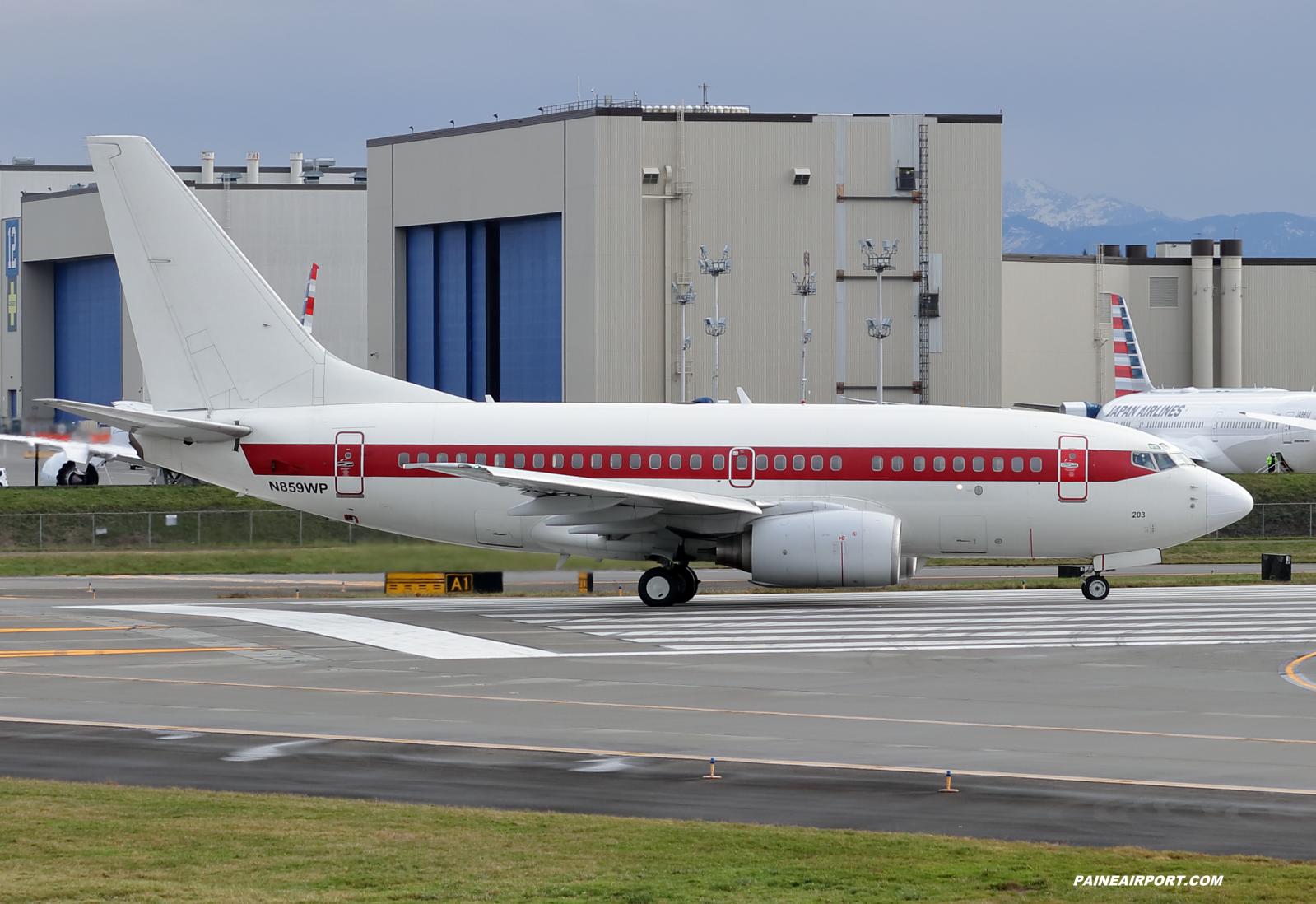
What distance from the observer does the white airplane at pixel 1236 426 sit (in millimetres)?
72688

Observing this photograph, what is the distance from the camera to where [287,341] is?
34.3 m

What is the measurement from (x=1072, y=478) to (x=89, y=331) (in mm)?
104230

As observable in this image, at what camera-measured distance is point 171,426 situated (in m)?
32.6

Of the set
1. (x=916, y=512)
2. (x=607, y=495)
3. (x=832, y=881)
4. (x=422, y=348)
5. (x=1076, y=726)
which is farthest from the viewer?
(x=422, y=348)

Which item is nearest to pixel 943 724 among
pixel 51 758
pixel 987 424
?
pixel 51 758

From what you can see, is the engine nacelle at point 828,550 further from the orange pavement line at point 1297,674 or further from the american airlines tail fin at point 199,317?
the orange pavement line at point 1297,674

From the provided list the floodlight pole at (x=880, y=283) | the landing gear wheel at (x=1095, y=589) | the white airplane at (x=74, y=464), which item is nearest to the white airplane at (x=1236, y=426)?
the floodlight pole at (x=880, y=283)

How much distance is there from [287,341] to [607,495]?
862cm

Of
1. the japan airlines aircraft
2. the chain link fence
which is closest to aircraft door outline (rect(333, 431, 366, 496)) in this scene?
the japan airlines aircraft

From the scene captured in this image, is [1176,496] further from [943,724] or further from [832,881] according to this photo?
[832,881]

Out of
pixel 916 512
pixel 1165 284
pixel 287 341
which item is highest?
pixel 1165 284

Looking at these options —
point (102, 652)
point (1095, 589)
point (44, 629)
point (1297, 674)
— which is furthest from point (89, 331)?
point (1297, 674)

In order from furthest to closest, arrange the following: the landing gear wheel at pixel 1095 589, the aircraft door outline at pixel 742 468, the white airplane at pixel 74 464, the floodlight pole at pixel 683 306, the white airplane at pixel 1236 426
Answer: the floodlight pole at pixel 683 306, the white airplane at pixel 1236 426, the white airplane at pixel 74 464, the landing gear wheel at pixel 1095 589, the aircraft door outline at pixel 742 468

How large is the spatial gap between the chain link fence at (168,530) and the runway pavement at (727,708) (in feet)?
50.4
